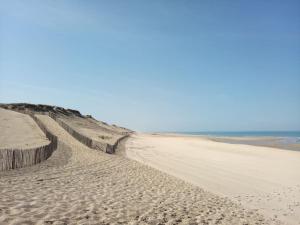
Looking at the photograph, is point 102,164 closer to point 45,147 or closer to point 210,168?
point 45,147

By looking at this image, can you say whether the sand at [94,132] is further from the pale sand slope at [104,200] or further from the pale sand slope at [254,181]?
the pale sand slope at [104,200]

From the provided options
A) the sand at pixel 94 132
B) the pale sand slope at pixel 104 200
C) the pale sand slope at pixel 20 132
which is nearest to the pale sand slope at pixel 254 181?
the pale sand slope at pixel 104 200

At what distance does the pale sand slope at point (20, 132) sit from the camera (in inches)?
1082

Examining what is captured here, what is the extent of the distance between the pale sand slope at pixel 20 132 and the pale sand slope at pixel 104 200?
41.2 feet

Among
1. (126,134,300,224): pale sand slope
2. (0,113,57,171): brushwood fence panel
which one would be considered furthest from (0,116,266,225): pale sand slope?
(126,134,300,224): pale sand slope

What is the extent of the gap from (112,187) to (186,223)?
4468mm

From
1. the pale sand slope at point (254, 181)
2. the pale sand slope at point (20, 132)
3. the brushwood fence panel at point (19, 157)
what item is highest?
the pale sand slope at point (20, 132)

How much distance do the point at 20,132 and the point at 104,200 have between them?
2704 centimetres

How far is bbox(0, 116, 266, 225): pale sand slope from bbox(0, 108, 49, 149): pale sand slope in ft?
41.2

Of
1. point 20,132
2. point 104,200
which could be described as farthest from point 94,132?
point 104,200

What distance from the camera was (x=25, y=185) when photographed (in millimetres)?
11266

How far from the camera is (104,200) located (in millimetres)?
10242

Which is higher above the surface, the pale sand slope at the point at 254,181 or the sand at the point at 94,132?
the sand at the point at 94,132

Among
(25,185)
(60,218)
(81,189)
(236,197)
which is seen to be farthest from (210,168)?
(60,218)
